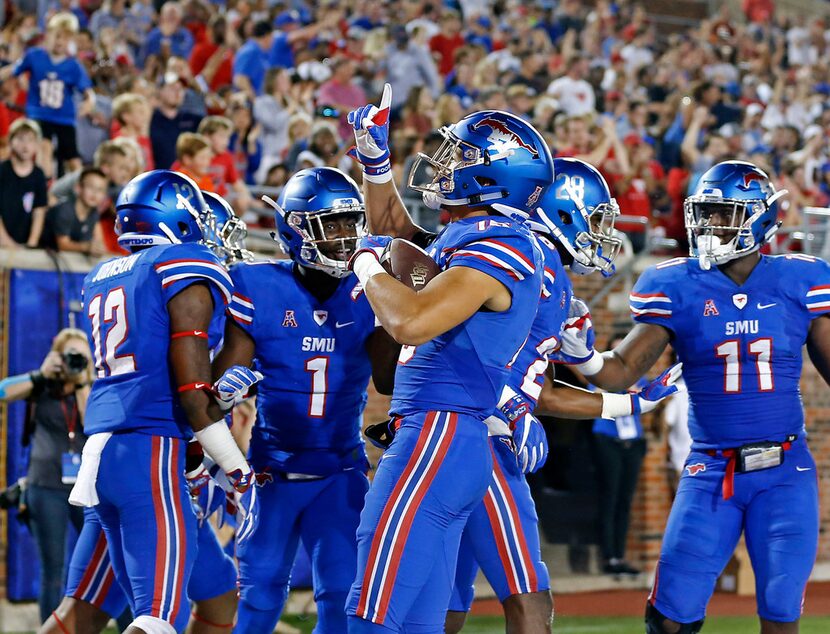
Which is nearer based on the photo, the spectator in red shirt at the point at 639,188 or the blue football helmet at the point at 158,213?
the blue football helmet at the point at 158,213

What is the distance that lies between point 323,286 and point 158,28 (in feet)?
25.2

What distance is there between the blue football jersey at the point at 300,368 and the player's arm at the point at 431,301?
99 centimetres

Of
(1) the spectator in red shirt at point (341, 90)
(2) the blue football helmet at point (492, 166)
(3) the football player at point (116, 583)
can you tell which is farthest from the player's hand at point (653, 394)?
(1) the spectator in red shirt at point (341, 90)

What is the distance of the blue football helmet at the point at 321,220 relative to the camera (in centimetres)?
499

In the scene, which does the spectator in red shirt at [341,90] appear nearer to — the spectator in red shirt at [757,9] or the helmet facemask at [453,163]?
the helmet facemask at [453,163]

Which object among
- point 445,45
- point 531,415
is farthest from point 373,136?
point 445,45

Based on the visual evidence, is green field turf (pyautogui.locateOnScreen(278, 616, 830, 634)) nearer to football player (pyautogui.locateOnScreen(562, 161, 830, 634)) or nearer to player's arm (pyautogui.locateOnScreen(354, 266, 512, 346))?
football player (pyautogui.locateOnScreen(562, 161, 830, 634))

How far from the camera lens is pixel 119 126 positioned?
9.68 m

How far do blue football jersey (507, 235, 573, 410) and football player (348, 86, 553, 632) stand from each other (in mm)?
460

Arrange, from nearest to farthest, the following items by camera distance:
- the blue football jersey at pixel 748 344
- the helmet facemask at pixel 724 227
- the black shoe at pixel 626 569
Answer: the blue football jersey at pixel 748 344 → the helmet facemask at pixel 724 227 → the black shoe at pixel 626 569

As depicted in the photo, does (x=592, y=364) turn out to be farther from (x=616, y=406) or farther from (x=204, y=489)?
(x=204, y=489)

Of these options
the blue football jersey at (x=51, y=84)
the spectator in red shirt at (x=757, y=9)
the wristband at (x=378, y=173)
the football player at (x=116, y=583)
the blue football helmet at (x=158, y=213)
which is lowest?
the football player at (x=116, y=583)

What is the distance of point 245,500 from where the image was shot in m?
5.44

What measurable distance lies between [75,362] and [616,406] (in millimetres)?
2866
